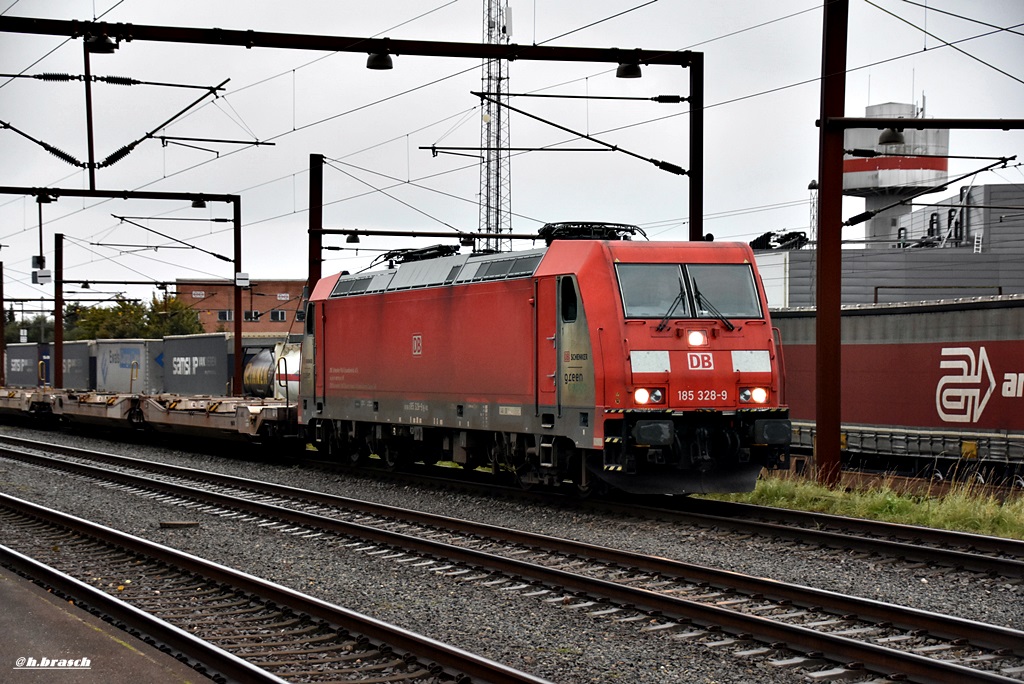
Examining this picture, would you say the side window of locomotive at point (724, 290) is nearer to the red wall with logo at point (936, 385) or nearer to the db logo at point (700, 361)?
the db logo at point (700, 361)

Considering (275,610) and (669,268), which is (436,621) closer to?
(275,610)

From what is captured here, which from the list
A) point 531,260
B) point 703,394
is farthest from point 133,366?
point 703,394

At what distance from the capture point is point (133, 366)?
52094 mm

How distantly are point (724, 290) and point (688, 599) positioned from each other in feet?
20.0

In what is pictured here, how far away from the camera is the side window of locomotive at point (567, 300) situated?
14750 millimetres

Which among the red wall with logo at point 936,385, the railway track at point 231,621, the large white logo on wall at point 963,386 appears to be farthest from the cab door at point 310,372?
the large white logo on wall at point 963,386

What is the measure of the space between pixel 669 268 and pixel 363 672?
841cm

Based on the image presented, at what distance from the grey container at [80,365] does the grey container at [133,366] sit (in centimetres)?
280

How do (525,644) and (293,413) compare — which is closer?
(525,644)

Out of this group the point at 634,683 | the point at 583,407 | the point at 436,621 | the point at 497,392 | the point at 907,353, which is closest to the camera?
the point at 634,683

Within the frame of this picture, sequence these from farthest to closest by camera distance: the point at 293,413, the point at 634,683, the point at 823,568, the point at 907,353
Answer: the point at 293,413
the point at 907,353
the point at 823,568
the point at 634,683

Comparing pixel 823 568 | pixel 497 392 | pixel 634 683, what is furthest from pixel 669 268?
pixel 634 683

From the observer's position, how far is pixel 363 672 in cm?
754

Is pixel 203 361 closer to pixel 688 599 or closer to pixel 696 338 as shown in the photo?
pixel 696 338
